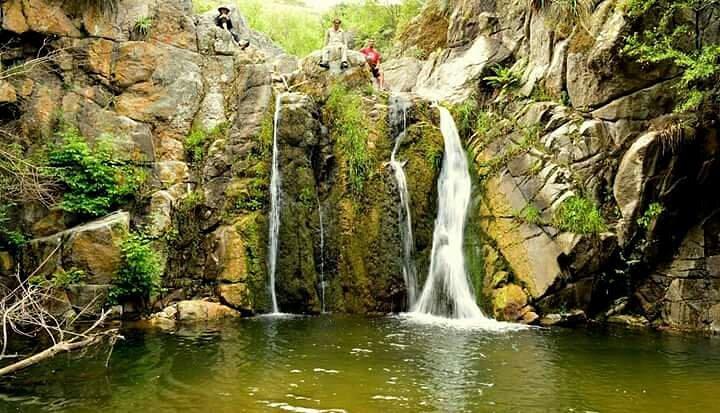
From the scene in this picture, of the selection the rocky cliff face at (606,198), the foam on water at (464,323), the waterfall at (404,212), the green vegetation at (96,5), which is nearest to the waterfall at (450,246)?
the foam on water at (464,323)

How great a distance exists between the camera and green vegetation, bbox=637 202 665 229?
11.8 meters

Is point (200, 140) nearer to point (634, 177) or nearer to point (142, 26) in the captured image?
point (142, 26)

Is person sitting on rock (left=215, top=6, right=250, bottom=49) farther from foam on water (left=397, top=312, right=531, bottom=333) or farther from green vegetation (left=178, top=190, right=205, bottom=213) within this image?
foam on water (left=397, top=312, right=531, bottom=333)

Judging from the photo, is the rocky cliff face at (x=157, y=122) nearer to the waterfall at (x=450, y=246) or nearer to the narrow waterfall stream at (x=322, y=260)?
the narrow waterfall stream at (x=322, y=260)

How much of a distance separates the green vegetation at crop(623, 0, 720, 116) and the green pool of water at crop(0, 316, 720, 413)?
5129 millimetres

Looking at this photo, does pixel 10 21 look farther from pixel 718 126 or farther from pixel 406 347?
pixel 718 126

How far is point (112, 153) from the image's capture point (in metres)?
12.7

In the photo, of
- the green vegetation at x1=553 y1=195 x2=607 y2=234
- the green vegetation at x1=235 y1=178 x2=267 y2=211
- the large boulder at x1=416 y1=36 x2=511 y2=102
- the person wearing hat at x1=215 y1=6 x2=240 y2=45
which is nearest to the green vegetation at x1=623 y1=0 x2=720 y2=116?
the green vegetation at x1=553 y1=195 x2=607 y2=234

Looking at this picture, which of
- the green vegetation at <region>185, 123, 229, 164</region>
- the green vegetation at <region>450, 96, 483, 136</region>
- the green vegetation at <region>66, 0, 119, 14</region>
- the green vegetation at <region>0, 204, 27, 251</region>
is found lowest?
the green vegetation at <region>0, 204, 27, 251</region>

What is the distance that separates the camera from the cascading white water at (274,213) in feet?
42.9

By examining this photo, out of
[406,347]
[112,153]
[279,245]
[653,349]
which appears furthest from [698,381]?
[112,153]

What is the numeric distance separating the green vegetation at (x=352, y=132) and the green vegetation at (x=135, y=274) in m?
5.10

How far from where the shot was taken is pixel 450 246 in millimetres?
13273

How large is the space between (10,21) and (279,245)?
26.8 feet
